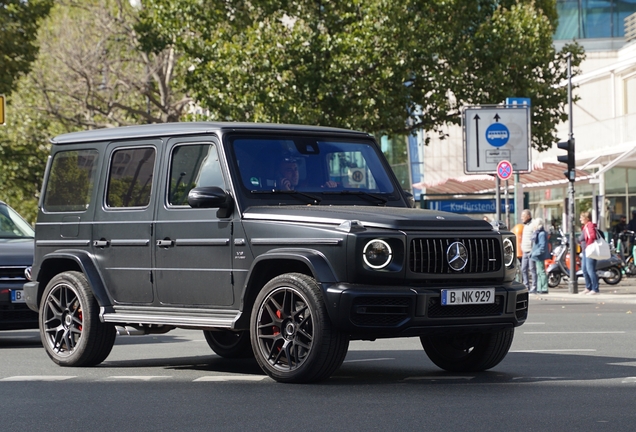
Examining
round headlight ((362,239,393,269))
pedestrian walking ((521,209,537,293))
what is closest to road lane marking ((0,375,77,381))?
round headlight ((362,239,393,269))

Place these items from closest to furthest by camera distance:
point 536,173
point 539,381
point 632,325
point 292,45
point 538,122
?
point 539,381, point 632,325, point 292,45, point 538,122, point 536,173

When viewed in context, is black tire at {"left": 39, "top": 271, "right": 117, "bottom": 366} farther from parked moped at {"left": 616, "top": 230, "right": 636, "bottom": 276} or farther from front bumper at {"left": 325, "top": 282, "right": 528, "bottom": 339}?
parked moped at {"left": 616, "top": 230, "right": 636, "bottom": 276}

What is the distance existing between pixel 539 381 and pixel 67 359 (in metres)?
3.99

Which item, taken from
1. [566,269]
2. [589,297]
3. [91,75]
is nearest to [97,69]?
[91,75]

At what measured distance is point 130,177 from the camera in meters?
11.1

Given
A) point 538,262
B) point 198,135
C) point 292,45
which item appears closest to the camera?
point 198,135

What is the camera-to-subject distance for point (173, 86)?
38.4 metres

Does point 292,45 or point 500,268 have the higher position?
point 292,45

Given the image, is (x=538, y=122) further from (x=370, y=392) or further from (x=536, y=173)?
(x=370, y=392)

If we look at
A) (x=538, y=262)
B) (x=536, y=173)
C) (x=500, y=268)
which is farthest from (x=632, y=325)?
(x=536, y=173)

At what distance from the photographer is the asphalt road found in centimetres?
756

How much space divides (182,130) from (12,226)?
5300 mm

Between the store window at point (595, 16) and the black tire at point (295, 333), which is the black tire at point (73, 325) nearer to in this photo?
the black tire at point (295, 333)

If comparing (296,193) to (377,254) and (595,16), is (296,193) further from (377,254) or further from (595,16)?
(595,16)
